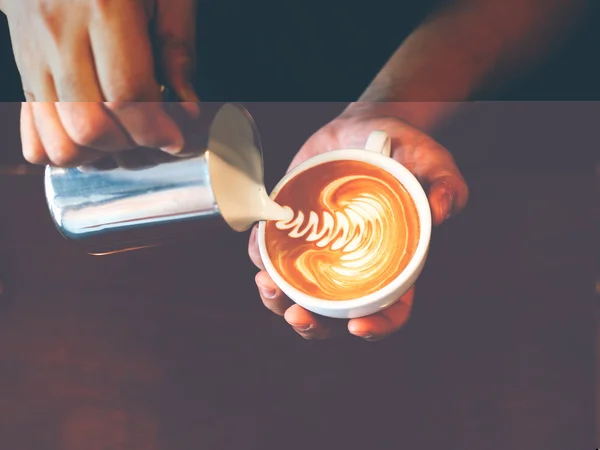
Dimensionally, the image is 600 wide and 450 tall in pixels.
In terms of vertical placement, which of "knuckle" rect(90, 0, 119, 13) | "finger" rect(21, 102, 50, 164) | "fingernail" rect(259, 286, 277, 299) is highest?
"knuckle" rect(90, 0, 119, 13)

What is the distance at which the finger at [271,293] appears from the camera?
819 millimetres

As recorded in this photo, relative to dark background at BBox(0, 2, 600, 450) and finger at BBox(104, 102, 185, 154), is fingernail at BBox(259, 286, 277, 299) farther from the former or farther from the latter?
finger at BBox(104, 102, 185, 154)

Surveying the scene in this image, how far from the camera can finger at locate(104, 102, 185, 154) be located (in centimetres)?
59

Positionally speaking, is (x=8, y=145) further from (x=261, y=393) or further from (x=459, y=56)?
(x=459, y=56)

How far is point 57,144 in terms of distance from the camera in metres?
0.64

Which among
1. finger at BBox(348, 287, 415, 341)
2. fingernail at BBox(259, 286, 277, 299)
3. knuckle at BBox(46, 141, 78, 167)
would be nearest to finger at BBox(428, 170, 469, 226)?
finger at BBox(348, 287, 415, 341)

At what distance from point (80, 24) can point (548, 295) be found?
0.80m

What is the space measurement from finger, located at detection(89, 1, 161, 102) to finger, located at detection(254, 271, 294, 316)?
31cm

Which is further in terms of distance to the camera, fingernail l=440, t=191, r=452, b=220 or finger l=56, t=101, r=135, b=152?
fingernail l=440, t=191, r=452, b=220

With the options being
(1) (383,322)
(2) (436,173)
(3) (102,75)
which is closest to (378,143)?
(2) (436,173)

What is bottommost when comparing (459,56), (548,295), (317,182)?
(548,295)

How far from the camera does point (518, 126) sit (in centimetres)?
107

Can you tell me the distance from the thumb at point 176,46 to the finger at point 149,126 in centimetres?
9

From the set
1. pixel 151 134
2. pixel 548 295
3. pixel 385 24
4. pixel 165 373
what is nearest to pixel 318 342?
pixel 165 373
